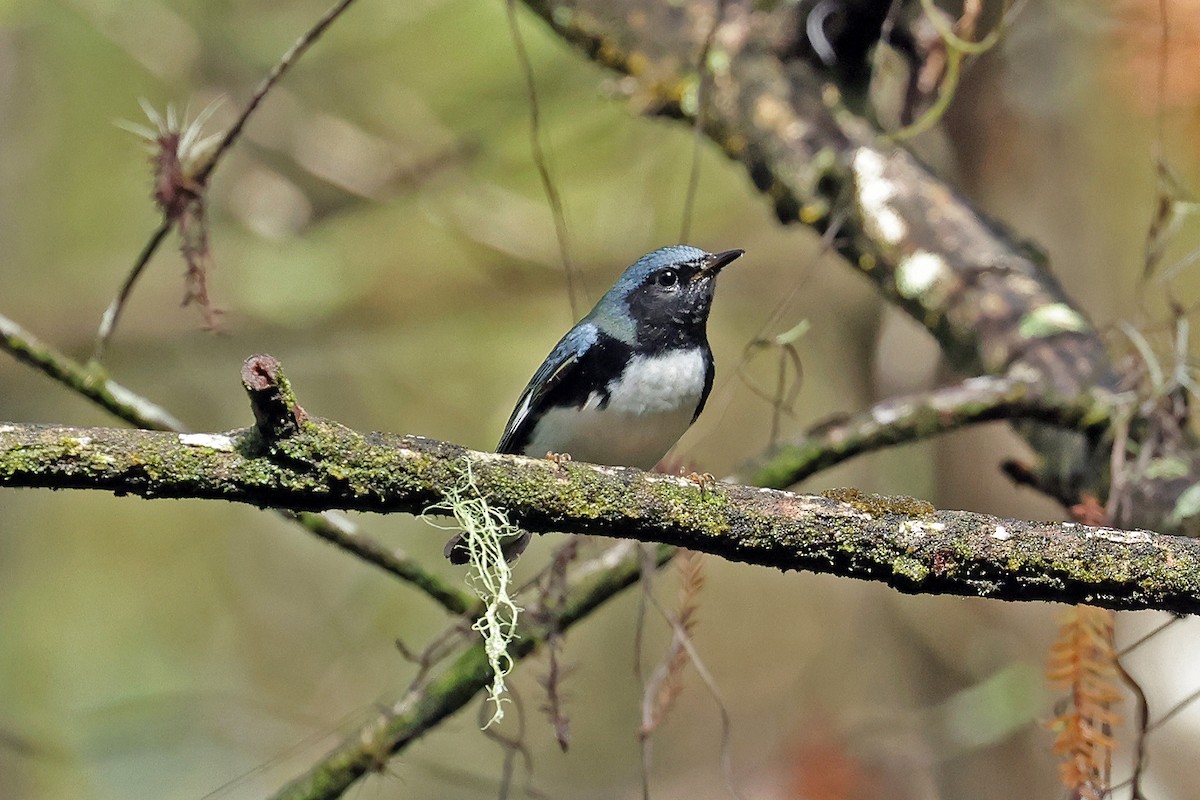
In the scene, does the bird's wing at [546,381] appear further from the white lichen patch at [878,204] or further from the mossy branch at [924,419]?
the white lichen patch at [878,204]

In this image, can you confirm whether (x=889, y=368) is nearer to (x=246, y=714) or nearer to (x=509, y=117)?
(x=509, y=117)

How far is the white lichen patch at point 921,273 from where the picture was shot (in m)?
4.28

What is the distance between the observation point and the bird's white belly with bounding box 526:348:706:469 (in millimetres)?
4184

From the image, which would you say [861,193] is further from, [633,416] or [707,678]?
[707,678]

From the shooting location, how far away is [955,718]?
5566 millimetres

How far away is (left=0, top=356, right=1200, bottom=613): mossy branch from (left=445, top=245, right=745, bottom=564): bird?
182 cm

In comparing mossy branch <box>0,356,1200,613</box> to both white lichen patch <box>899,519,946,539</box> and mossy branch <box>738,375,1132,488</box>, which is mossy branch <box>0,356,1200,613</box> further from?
mossy branch <box>738,375,1132,488</box>

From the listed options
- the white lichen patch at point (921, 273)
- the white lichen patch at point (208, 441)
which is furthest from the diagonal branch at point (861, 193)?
the white lichen patch at point (208, 441)

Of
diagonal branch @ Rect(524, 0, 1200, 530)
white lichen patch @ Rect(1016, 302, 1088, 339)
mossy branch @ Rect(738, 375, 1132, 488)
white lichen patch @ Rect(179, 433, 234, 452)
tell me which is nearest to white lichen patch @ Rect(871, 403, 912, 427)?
mossy branch @ Rect(738, 375, 1132, 488)

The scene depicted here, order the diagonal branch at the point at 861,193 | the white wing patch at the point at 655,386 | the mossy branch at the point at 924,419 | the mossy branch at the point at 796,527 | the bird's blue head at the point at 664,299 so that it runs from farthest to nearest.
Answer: the bird's blue head at the point at 664,299
the white wing patch at the point at 655,386
the diagonal branch at the point at 861,193
the mossy branch at the point at 924,419
the mossy branch at the point at 796,527

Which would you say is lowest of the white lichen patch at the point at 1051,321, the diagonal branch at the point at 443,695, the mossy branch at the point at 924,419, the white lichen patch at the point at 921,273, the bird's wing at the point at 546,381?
the diagonal branch at the point at 443,695

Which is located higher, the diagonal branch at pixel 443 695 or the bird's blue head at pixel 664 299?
the bird's blue head at pixel 664 299

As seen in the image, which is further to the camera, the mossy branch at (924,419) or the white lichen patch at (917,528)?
the mossy branch at (924,419)

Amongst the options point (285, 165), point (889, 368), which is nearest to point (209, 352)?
point (285, 165)
